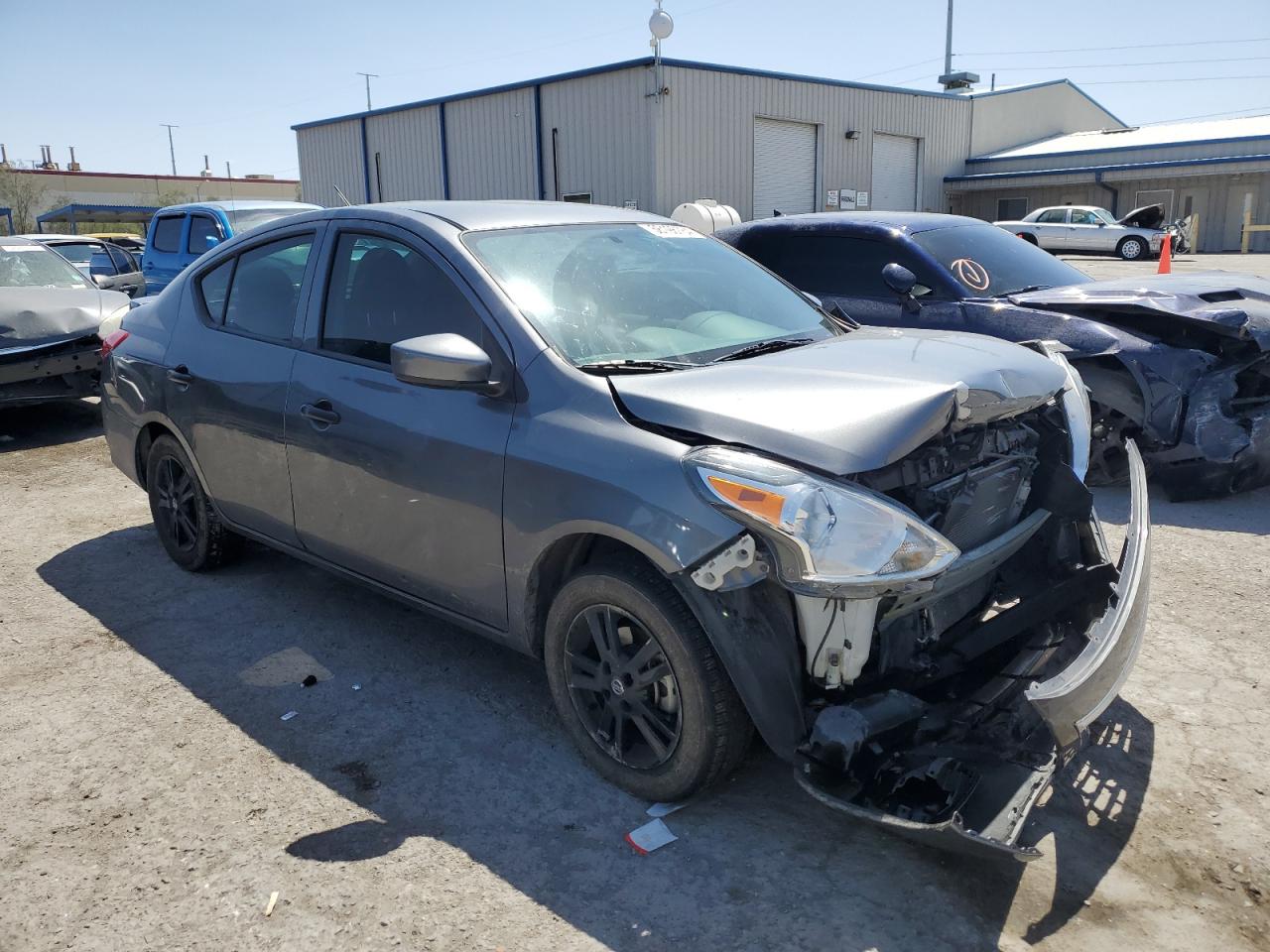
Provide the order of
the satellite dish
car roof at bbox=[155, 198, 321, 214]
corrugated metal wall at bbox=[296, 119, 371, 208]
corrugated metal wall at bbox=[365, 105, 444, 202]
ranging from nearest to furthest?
car roof at bbox=[155, 198, 321, 214]
the satellite dish
corrugated metal wall at bbox=[365, 105, 444, 202]
corrugated metal wall at bbox=[296, 119, 371, 208]

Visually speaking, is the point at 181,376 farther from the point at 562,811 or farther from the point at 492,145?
the point at 492,145

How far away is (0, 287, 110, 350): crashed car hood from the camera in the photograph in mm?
8133

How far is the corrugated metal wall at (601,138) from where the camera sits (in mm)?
23422

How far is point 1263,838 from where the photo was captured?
2.84 metres

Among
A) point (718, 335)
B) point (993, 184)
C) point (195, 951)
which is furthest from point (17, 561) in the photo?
point (993, 184)

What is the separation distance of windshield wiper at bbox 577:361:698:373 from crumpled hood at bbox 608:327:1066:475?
0.23ft

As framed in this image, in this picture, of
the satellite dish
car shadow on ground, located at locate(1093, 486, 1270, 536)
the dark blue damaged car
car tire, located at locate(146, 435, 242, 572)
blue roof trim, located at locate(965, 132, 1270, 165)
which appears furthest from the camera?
blue roof trim, located at locate(965, 132, 1270, 165)

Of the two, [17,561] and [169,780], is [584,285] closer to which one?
[169,780]

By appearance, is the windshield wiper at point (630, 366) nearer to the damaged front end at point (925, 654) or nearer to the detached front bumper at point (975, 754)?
the damaged front end at point (925, 654)

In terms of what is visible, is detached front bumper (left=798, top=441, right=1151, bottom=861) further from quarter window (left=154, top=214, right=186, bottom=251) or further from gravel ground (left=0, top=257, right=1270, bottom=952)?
quarter window (left=154, top=214, right=186, bottom=251)

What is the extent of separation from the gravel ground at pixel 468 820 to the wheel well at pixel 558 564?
19.0 inches

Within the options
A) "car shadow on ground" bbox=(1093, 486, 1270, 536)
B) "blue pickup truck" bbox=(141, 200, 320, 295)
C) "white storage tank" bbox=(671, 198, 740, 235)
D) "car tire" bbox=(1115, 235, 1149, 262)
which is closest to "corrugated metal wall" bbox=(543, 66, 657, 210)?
"white storage tank" bbox=(671, 198, 740, 235)

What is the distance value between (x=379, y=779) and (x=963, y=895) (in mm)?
1797

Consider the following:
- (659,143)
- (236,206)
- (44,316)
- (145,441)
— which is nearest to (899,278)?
(145,441)
